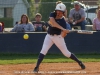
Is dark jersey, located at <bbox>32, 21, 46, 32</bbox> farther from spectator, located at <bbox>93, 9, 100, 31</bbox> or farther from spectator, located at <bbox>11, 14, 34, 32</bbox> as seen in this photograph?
spectator, located at <bbox>93, 9, 100, 31</bbox>

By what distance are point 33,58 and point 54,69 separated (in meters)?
2.46

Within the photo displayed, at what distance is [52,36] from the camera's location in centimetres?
1027

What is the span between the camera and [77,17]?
606 inches

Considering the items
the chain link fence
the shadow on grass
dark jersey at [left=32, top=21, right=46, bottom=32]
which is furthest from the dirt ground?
the chain link fence

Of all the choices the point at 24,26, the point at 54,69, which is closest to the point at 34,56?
the point at 24,26

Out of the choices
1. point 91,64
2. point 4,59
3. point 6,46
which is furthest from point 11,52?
point 91,64

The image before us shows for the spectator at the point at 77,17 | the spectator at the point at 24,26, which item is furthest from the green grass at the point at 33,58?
the spectator at the point at 77,17

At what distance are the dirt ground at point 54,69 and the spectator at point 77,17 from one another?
138 inches

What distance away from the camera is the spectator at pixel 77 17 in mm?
15141

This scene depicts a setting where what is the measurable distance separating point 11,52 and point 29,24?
1.19m

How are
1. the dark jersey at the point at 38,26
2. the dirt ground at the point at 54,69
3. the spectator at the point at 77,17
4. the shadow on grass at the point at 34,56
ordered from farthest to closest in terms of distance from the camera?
1. the spectator at the point at 77,17
2. the dark jersey at the point at 38,26
3. the shadow on grass at the point at 34,56
4. the dirt ground at the point at 54,69

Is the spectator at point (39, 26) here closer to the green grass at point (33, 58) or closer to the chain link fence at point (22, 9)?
the green grass at point (33, 58)

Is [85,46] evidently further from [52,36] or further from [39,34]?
[52,36]

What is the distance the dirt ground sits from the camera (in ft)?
32.7
